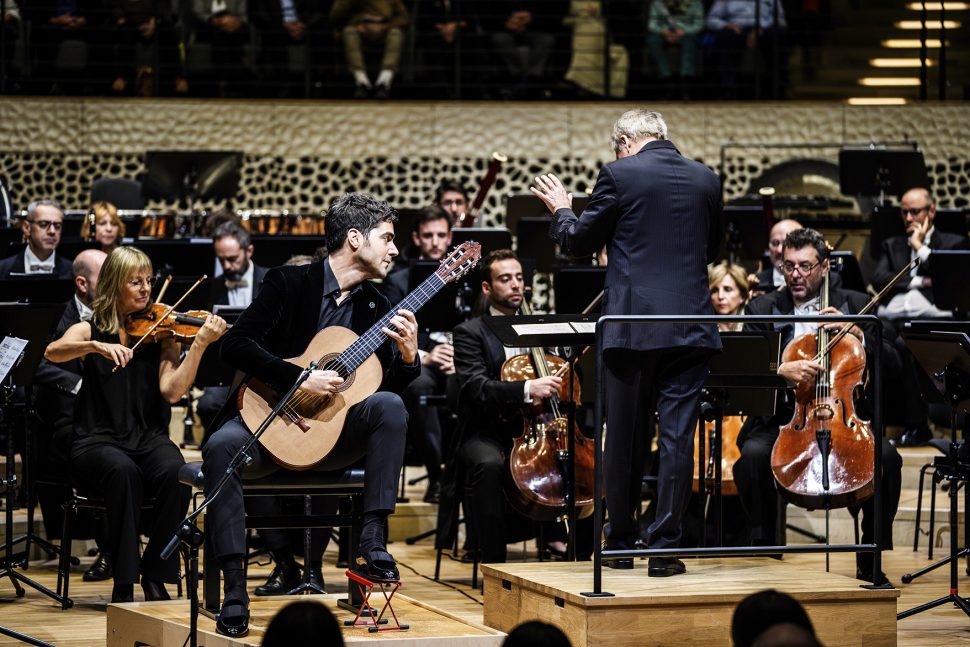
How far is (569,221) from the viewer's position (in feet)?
14.7

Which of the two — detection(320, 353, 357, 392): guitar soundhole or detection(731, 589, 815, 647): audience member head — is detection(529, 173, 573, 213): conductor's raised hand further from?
detection(731, 589, 815, 647): audience member head

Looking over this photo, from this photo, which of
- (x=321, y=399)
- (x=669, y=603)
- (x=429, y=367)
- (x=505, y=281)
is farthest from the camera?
(x=429, y=367)

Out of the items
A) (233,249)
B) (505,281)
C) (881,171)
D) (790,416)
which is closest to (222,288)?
(233,249)

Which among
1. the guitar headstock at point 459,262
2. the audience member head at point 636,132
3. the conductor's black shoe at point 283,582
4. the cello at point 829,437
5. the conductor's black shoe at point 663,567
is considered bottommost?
the conductor's black shoe at point 283,582

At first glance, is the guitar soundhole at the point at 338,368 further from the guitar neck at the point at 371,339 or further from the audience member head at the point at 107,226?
the audience member head at the point at 107,226

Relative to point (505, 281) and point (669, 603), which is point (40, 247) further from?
point (669, 603)

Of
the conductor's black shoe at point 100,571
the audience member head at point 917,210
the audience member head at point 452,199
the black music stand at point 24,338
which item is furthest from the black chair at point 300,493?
the audience member head at point 917,210

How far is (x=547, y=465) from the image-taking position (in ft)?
18.1

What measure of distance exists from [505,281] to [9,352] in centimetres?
204

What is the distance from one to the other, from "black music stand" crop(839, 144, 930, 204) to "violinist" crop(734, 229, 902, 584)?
102 inches

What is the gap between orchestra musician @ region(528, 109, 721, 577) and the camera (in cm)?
438

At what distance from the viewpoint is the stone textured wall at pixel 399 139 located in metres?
10.3

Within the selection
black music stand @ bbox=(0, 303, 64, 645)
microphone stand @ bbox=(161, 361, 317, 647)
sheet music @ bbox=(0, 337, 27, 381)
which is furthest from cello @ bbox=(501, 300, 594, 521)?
sheet music @ bbox=(0, 337, 27, 381)

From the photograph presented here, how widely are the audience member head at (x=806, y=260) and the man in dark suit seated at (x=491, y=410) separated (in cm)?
111
